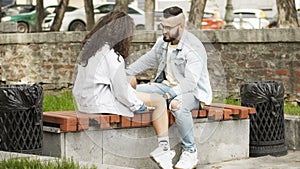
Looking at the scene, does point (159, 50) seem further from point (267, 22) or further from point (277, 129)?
point (267, 22)

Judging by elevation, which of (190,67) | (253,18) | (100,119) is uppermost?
(253,18)

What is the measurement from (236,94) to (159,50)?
15.8 ft

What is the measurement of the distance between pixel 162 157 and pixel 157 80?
79 cm

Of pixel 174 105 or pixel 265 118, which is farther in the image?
pixel 265 118

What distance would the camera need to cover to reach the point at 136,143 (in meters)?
7.78

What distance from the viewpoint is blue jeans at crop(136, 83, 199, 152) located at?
298 inches

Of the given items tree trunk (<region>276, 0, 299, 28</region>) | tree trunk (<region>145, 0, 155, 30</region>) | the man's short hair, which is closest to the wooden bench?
the man's short hair

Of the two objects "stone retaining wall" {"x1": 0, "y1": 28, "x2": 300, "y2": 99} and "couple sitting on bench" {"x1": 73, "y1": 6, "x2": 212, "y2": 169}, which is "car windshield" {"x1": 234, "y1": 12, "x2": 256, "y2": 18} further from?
"couple sitting on bench" {"x1": 73, "y1": 6, "x2": 212, "y2": 169}

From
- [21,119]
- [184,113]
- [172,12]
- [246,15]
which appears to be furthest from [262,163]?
[246,15]

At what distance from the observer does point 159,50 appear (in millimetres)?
8008

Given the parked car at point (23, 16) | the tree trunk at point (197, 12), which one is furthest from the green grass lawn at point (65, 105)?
the parked car at point (23, 16)

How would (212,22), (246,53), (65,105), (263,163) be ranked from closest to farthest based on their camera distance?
1. (263,163)
2. (65,105)
3. (246,53)
4. (212,22)

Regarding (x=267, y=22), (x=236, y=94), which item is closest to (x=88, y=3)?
(x=236, y=94)

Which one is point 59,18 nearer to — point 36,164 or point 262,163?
point 262,163
